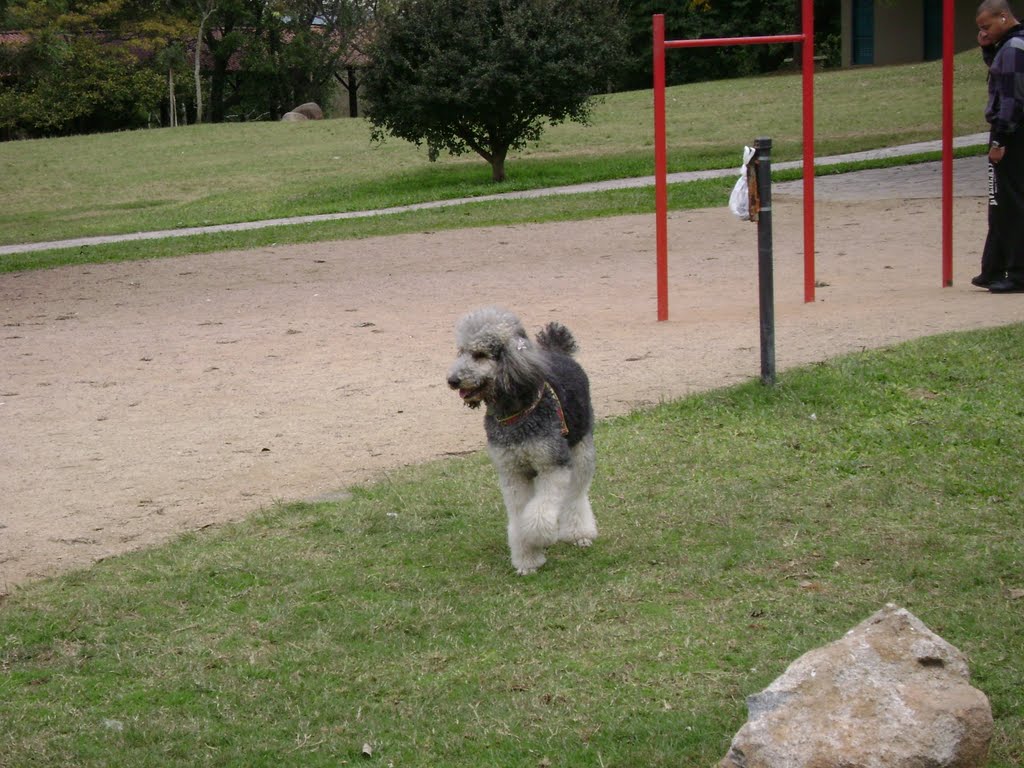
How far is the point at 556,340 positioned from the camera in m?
5.87

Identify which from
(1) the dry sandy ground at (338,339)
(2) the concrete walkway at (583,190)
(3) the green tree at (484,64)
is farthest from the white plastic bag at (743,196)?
(3) the green tree at (484,64)

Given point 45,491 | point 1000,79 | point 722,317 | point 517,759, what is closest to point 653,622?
point 517,759

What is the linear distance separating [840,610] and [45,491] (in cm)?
406

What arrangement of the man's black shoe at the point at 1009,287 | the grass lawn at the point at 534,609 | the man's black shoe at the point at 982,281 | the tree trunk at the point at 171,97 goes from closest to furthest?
the grass lawn at the point at 534,609, the man's black shoe at the point at 1009,287, the man's black shoe at the point at 982,281, the tree trunk at the point at 171,97

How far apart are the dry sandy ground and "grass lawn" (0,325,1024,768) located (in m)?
0.59

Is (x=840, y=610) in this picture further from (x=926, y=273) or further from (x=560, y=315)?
(x=926, y=273)

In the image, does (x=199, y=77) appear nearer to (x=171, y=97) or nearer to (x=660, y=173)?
(x=171, y=97)

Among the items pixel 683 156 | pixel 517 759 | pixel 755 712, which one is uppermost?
pixel 683 156

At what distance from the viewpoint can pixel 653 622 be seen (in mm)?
4734

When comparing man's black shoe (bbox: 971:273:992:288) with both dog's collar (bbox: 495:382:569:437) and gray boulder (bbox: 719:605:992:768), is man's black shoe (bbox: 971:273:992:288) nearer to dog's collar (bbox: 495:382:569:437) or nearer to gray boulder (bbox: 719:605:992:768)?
dog's collar (bbox: 495:382:569:437)

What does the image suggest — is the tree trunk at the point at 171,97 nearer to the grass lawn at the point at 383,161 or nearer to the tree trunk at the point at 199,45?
the tree trunk at the point at 199,45

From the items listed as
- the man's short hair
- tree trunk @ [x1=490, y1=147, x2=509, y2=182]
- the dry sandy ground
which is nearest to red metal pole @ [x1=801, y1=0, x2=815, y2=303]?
the dry sandy ground

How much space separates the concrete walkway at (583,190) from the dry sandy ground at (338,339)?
2.32 metres

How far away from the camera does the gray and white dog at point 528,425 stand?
5062 millimetres
